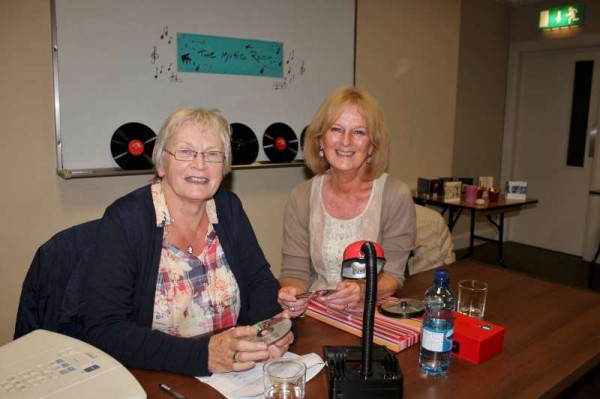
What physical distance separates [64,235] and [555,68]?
537 centimetres

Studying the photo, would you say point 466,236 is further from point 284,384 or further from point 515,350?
point 284,384

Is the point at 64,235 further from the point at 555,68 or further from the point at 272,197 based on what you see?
the point at 555,68

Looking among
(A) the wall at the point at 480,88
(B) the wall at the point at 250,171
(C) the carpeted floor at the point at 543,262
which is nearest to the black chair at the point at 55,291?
(B) the wall at the point at 250,171

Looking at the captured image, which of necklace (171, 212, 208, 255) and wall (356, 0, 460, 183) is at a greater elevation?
wall (356, 0, 460, 183)

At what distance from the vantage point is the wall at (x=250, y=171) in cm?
251

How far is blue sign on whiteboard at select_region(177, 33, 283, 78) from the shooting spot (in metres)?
2.98

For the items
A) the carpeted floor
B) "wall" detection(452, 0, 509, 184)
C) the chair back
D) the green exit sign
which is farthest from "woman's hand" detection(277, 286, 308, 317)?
the green exit sign

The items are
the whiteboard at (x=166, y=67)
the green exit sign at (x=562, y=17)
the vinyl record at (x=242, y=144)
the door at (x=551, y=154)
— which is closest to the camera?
the whiteboard at (x=166, y=67)

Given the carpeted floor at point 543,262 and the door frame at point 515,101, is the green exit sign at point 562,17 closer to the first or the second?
the door frame at point 515,101

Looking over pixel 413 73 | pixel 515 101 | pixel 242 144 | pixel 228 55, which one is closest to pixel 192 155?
pixel 242 144

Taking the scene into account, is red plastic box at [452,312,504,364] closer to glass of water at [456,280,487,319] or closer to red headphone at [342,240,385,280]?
glass of water at [456,280,487,319]

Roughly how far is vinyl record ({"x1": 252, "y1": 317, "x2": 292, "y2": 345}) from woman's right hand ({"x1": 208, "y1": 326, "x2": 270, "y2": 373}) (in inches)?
1.4

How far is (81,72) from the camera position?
2.64 metres

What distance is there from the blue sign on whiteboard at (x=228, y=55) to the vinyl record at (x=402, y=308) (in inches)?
82.9
